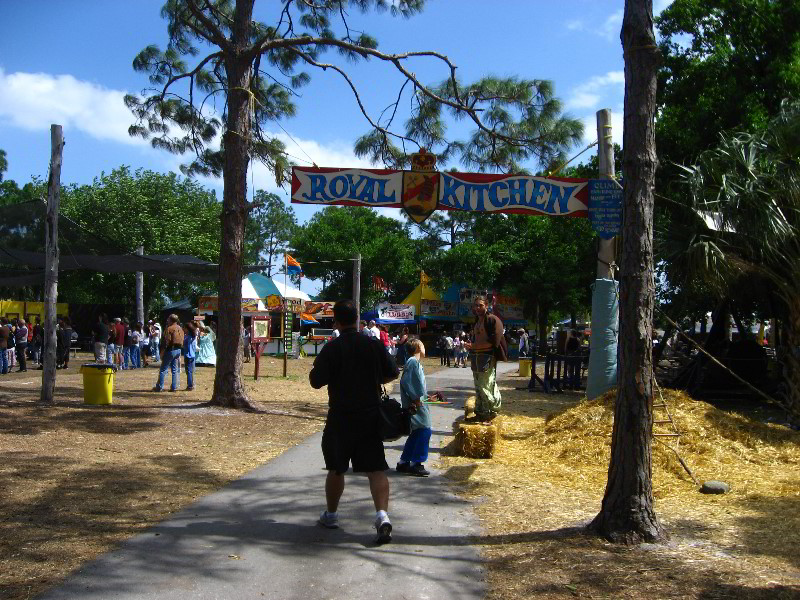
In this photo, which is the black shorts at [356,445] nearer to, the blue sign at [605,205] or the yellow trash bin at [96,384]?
the blue sign at [605,205]

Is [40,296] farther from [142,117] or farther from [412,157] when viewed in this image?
[412,157]

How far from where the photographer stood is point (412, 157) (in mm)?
13000

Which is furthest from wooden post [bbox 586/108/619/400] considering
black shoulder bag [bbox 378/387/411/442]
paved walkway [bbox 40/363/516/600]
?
black shoulder bag [bbox 378/387/411/442]

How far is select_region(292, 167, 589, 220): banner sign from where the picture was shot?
40.1ft

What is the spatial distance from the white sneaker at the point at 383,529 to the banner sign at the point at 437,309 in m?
40.2

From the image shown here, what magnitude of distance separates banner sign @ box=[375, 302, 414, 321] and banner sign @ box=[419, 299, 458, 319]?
3044 millimetres

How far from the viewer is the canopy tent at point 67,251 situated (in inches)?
585

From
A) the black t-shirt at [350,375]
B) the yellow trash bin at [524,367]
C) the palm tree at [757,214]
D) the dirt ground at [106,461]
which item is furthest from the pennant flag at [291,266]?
the black t-shirt at [350,375]

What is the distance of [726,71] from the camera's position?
18172 mm

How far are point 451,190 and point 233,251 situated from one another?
3890 millimetres

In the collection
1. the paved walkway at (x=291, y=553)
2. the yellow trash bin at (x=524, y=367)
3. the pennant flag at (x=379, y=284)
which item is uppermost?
the pennant flag at (x=379, y=284)

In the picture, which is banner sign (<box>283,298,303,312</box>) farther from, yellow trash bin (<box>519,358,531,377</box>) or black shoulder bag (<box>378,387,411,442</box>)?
black shoulder bag (<box>378,387,411,442</box>)

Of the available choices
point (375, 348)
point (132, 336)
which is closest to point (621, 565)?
point (375, 348)

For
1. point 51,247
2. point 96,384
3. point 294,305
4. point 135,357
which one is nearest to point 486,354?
point 96,384
